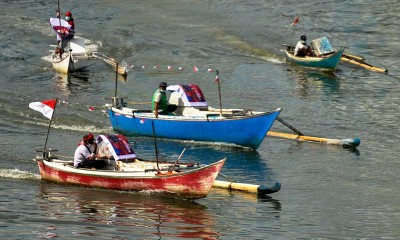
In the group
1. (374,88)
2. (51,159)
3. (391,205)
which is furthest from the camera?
(374,88)

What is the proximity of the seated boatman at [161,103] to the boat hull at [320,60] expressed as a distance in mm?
15212

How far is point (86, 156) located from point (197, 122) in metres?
7.40

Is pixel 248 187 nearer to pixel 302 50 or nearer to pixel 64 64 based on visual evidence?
pixel 64 64

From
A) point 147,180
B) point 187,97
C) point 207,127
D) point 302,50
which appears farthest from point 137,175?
point 302,50

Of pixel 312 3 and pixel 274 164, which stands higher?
pixel 312 3

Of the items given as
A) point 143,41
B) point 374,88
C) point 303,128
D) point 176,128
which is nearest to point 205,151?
point 176,128

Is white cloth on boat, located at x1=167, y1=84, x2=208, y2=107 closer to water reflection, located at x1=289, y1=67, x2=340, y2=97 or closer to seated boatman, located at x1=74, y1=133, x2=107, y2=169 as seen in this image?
seated boatman, located at x1=74, y1=133, x2=107, y2=169

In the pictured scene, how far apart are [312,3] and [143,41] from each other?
14334 mm

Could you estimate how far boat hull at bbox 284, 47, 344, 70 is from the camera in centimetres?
5194

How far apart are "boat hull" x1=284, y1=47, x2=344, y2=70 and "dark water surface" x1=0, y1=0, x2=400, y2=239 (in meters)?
0.50

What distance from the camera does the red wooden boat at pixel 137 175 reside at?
94.8 ft

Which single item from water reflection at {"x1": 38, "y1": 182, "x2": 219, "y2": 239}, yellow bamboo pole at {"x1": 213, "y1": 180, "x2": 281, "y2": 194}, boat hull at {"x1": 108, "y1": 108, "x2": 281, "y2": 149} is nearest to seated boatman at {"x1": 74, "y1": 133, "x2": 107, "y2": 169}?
water reflection at {"x1": 38, "y1": 182, "x2": 219, "y2": 239}

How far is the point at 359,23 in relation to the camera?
206ft

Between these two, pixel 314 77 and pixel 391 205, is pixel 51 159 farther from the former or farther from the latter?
pixel 314 77
